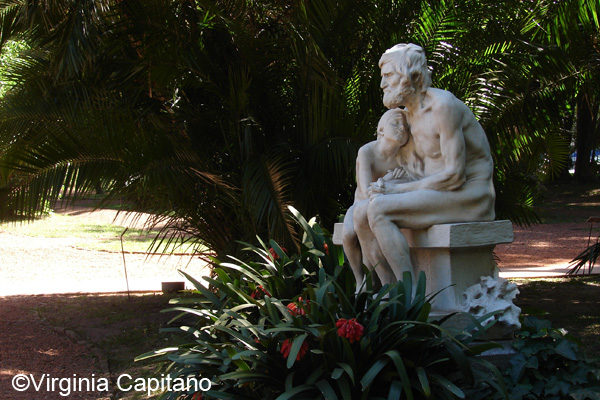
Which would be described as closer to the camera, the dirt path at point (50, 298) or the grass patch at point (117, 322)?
the dirt path at point (50, 298)

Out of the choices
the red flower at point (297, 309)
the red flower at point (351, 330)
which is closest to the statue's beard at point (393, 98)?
the red flower at point (297, 309)

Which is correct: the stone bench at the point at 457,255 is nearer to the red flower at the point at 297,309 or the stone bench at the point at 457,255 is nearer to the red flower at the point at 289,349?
the red flower at the point at 297,309

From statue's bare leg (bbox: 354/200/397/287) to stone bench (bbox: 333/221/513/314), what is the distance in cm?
21

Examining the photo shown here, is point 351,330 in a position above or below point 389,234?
below

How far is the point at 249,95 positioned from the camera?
22.1ft

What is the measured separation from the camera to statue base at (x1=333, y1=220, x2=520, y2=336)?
389 cm

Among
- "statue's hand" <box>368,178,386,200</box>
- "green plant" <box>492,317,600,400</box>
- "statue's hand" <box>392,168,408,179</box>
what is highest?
"statue's hand" <box>392,168,408,179</box>

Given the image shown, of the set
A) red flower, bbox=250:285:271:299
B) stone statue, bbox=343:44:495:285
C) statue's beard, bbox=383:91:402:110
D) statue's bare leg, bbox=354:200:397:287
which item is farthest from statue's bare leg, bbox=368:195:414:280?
red flower, bbox=250:285:271:299

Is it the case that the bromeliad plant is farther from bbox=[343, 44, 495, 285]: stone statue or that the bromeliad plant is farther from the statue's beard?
the statue's beard

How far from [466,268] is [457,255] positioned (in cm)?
10

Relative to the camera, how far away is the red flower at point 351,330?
131 inches

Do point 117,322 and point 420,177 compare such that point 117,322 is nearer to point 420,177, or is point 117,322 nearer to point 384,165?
point 384,165

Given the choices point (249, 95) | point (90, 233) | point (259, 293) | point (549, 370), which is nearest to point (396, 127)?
point (259, 293)

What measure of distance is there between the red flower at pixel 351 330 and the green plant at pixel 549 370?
35.1 inches
